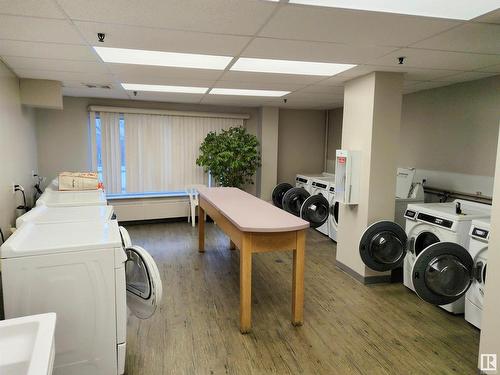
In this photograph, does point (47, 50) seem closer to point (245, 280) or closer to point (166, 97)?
point (245, 280)

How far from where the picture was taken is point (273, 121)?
6348 mm

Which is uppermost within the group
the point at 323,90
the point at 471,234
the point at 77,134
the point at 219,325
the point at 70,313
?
the point at 323,90

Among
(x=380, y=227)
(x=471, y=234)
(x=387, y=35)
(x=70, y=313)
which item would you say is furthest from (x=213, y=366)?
(x=387, y=35)

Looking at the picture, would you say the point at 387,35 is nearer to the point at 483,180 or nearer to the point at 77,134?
the point at 483,180

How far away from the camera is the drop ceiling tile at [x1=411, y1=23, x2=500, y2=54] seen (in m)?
2.14

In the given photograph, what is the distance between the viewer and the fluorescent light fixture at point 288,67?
3090 millimetres

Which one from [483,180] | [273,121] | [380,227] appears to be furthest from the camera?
[273,121]

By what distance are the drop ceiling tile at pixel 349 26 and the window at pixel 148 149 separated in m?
4.13

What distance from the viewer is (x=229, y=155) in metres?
5.72

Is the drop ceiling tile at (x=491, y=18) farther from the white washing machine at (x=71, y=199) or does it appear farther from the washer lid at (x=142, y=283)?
the white washing machine at (x=71, y=199)

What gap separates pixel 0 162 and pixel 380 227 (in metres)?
3.54

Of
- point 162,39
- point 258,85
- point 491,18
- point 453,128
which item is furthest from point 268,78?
point 453,128

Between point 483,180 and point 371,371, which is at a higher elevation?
point 483,180

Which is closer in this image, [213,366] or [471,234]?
[213,366]
